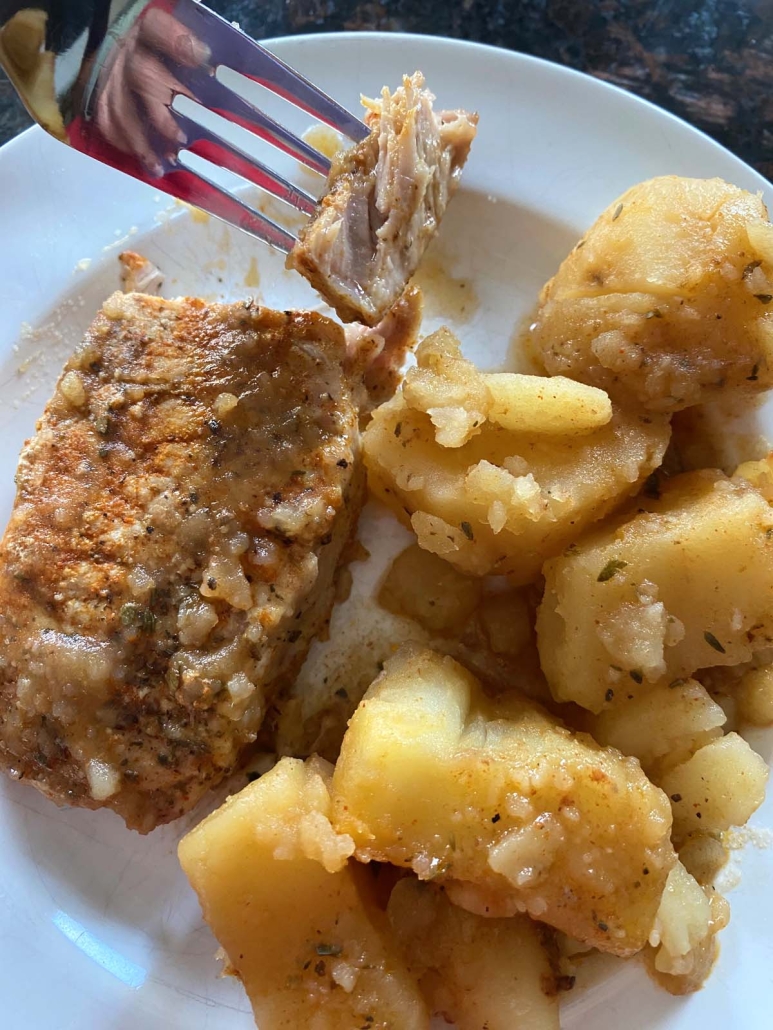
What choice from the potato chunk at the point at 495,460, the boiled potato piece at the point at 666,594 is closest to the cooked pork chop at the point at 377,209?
the potato chunk at the point at 495,460

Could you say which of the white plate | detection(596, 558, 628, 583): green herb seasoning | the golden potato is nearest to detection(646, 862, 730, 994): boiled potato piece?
the golden potato

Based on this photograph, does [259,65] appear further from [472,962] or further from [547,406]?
[472,962]

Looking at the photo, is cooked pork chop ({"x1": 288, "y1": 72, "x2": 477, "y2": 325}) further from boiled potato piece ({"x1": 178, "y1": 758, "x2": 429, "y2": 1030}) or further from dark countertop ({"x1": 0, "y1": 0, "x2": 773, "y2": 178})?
boiled potato piece ({"x1": 178, "y1": 758, "x2": 429, "y2": 1030})

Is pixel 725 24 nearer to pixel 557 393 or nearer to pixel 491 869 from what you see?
pixel 557 393

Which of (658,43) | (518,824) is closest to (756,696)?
(518,824)

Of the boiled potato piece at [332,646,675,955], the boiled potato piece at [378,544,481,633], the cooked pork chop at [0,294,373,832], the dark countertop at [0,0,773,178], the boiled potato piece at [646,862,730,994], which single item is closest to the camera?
the boiled potato piece at [332,646,675,955]

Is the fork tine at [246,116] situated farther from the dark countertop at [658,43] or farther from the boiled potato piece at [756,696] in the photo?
the boiled potato piece at [756,696]

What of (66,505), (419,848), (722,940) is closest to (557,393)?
(419,848)
